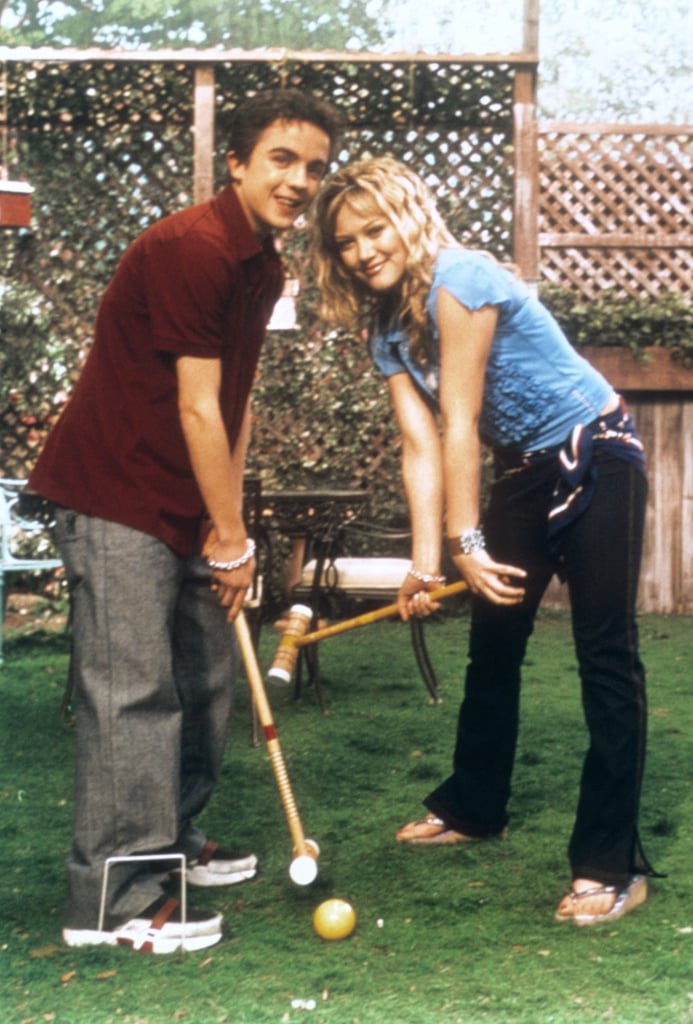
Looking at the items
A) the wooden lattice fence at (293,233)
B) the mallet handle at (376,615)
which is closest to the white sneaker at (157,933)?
the mallet handle at (376,615)

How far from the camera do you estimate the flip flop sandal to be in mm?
3338

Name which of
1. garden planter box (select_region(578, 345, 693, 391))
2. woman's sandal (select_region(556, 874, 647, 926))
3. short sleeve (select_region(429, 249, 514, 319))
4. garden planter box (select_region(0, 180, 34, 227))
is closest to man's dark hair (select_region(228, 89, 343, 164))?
short sleeve (select_region(429, 249, 514, 319))

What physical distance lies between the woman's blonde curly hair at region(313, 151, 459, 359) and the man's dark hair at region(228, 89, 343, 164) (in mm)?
190

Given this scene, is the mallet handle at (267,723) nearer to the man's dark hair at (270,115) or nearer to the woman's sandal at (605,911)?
the woman's sandal at (605,911)

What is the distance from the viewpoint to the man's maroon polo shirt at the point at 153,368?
8.14 feet

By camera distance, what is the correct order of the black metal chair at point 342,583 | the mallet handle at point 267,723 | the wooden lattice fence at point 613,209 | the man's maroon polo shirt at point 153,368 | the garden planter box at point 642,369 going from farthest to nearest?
the wooden lattice fence at point 613,209 → the garden planter box at point 642,369 → the black metal chair at point 342,583 → the mallet handle at point 267,723 → the man's maroon polo shirt at point 153,368

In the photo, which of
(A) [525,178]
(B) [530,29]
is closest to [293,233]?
(A) [525,178]

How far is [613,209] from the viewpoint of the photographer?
25.2 ft

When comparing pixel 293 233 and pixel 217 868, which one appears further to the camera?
pixel 293 233

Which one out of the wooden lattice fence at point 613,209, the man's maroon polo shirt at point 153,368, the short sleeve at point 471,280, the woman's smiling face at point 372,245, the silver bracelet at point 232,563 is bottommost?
the silver bracelet at point 232,563

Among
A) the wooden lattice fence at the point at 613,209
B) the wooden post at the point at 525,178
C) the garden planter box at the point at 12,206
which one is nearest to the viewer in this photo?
Result: the garden planter box at the point at 12,206

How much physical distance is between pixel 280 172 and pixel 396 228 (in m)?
0.32

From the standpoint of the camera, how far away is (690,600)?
7.36 metres

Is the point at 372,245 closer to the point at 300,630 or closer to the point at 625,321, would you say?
the point at 300,630
